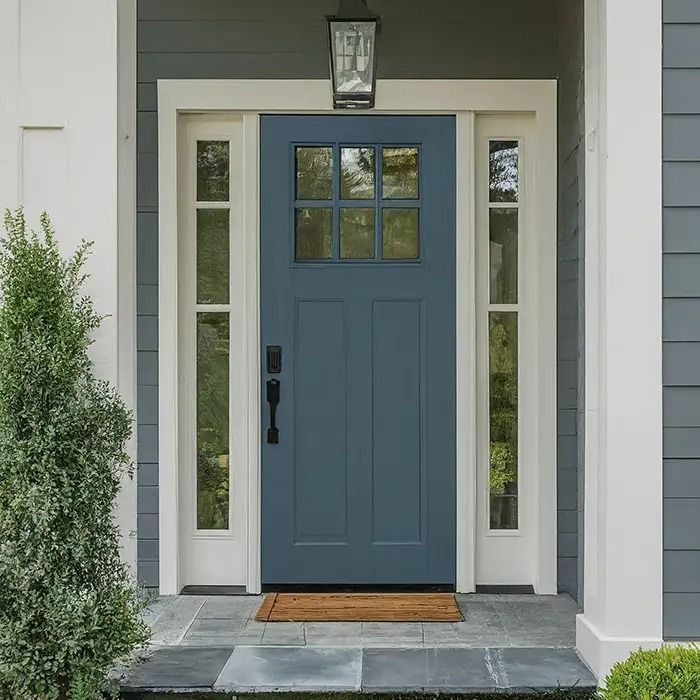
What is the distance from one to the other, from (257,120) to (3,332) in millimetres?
1861

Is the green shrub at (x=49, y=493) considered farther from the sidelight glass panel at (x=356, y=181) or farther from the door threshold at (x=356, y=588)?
the sidelight glass panel at (x=356, y=181)

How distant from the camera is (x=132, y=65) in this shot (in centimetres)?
304

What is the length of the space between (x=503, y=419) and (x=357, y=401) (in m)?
0.66

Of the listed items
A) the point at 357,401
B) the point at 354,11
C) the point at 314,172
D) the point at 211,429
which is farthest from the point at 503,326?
the point at 354,11

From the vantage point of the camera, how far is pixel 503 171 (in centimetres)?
414

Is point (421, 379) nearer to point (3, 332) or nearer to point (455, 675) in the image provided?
point (455, 675)

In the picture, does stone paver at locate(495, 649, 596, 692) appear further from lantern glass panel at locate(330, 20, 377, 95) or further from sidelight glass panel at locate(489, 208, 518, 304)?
lantern glass panel at locate(330, 20, 377, 95)

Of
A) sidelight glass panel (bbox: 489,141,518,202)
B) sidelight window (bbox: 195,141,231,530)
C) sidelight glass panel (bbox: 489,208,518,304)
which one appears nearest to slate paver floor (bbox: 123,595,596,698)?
sidelight window (bbox: 195,141,231,530)

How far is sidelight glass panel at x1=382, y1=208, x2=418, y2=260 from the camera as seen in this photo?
13.5 ft

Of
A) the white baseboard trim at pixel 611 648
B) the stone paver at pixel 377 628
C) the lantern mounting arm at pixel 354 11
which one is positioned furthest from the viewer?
the lantern mounting arm at pixel 354 11

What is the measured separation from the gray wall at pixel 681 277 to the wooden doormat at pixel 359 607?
1.03 meters

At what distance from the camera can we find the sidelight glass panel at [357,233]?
13.4ft

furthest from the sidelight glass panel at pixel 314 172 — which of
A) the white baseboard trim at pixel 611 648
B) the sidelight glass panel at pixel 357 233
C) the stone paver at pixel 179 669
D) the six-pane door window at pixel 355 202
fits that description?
the white baseboard trim at pixel 611 648

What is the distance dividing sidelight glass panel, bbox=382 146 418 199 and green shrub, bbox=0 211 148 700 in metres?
1.79
